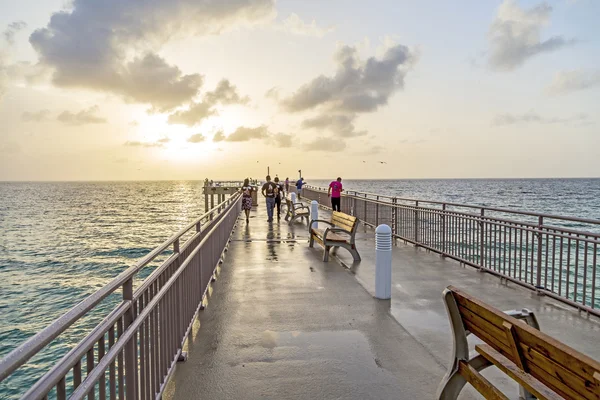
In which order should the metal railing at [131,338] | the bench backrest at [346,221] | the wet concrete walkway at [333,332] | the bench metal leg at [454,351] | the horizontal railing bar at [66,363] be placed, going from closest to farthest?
the horizontal railing bar at [66,363] → the metal railing at [131,338] → the bench metal leg at [454,351] → the wet concrete walkway at [333,332] → the bench backrest at [346,221]

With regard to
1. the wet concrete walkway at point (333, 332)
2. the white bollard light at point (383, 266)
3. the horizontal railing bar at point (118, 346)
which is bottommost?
the wet concrete walkway at point (333, 332)

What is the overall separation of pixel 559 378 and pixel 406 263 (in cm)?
699

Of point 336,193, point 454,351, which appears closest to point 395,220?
point 336,193

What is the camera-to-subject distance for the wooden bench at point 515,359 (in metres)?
1.88

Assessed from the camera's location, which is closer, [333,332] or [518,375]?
[518,375]

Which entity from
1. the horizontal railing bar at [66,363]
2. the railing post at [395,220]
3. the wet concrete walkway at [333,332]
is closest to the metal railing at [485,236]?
the railing post at [395,220]

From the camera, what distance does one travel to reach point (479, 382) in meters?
2.76

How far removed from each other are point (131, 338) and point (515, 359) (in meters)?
2.43

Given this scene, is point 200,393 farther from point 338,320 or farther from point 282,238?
point 282,238

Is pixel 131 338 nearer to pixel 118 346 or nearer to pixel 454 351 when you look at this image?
pixel 118 346

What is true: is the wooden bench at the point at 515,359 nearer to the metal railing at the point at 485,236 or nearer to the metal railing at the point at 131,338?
the metal railing at the point at 131,338

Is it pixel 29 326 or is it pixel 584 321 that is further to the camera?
pixel 29 326

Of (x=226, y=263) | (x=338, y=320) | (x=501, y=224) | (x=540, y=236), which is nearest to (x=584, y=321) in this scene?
(x=540, y=236)

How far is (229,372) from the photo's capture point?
392 centimetres
